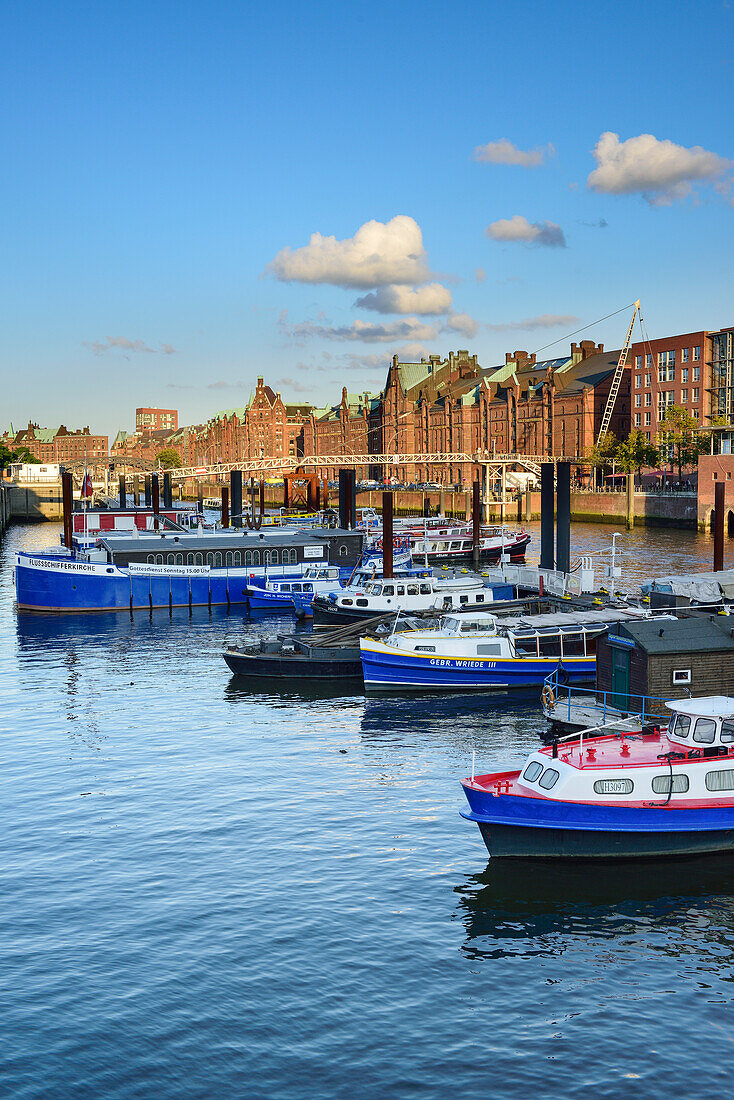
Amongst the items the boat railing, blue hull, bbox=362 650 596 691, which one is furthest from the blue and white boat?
the boat railing

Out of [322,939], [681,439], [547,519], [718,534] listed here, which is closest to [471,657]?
[322,939]

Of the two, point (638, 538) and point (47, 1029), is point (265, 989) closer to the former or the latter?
point (47, 1029)

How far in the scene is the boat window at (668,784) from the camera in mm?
23797

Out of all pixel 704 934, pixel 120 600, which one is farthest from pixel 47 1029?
pixel 120 600

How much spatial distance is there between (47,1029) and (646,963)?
11.5 meters

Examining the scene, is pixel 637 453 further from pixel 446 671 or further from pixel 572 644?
pixel 446 671

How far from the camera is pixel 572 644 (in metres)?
44.3

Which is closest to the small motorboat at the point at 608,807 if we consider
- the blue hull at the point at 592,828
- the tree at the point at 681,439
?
the blue hull at the point at 592,828

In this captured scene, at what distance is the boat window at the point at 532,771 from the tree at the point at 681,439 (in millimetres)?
119509

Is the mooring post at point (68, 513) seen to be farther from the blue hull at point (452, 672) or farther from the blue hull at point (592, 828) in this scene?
the blue hull at point (592, 828)

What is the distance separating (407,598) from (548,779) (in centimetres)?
2948

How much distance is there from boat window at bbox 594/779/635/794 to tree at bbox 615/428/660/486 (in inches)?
4914

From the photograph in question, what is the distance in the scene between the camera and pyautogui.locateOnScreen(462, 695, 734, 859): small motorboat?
23.7 m

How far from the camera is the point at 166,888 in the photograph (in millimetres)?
23312
